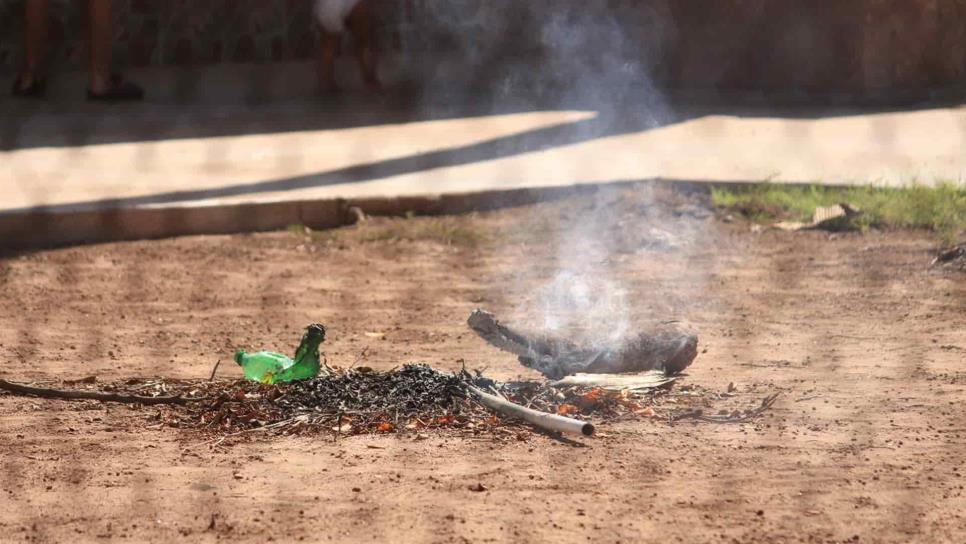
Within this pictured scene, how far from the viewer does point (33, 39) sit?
850 centimetres

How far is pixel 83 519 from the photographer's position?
276cm

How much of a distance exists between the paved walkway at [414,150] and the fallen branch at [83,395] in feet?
6.77

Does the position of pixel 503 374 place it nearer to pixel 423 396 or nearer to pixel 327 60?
pixel 423 396

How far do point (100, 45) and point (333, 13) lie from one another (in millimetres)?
1414

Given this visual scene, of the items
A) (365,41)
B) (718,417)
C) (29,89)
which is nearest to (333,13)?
(365,41)

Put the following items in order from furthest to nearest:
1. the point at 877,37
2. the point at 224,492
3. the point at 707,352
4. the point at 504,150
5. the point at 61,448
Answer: the point at 877,37
the point at 504,150
the point at 707,352
the point at 61,448
the point at 224,492

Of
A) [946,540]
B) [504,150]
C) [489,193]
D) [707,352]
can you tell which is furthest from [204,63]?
[946,540]

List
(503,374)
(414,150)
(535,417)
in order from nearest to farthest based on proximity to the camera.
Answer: (535,417)
(503,374)
(414,150)

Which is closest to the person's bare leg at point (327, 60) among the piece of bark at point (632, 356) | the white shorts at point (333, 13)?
the white shorts at point (333, 13)

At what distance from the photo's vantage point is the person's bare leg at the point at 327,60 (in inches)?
341

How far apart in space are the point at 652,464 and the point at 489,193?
3.01m

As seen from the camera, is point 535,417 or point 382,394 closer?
point 535,417

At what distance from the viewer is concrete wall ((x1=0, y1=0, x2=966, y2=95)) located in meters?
8.05

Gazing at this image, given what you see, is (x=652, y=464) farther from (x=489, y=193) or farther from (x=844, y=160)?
(x=844, y=160)
